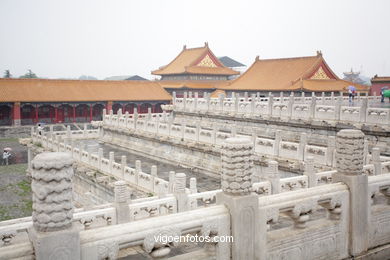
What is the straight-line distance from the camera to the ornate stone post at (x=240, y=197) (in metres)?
4.96

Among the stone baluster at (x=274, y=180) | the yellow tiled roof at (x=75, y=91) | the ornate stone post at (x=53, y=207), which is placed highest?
the yellow tiled roof at (x=75, y=91)

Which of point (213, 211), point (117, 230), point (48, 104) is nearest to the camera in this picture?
→ point (117, 230)

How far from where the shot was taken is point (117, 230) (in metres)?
4.30

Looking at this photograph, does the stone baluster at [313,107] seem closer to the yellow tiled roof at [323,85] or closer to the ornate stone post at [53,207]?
the ornate stone post at [53,207]

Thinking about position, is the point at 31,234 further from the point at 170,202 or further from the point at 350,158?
the point at 170,202

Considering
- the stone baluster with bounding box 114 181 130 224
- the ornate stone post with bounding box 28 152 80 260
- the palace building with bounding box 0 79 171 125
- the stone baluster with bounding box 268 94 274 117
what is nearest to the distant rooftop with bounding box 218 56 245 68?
the palace building with bounding box 0 79 171 125

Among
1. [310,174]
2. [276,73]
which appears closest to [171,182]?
[310,174]

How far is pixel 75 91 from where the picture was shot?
43.2 m

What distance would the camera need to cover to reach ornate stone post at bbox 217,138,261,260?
16.3 ft

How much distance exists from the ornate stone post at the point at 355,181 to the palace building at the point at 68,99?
3886cm

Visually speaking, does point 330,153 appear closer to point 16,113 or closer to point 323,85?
point 323,85

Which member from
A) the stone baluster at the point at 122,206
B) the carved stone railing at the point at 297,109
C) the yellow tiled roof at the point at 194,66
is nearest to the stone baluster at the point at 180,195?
the stone baluster at the point at 122,206

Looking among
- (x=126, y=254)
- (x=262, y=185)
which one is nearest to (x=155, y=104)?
(x=262, y=185)

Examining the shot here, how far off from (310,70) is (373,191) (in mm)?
32392
